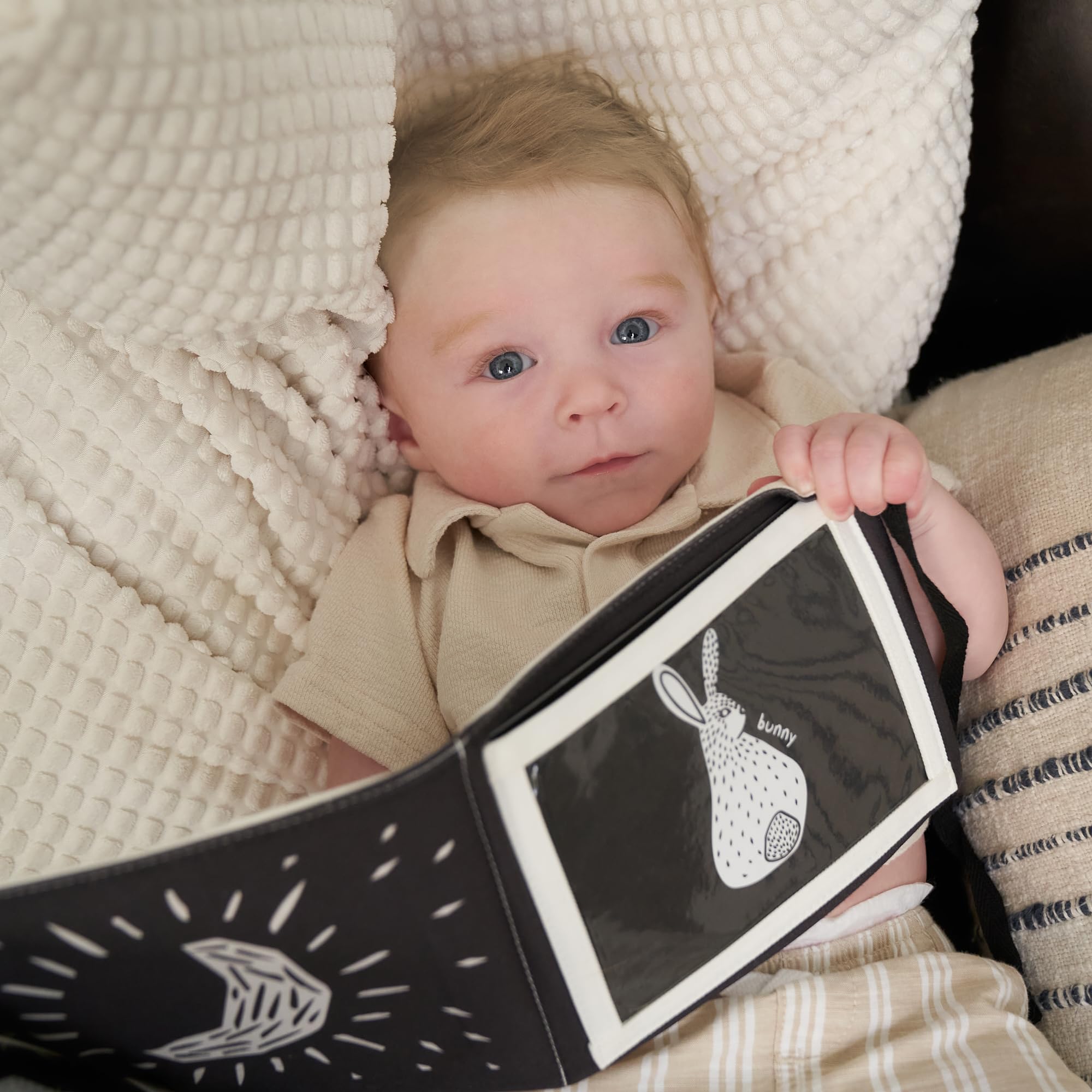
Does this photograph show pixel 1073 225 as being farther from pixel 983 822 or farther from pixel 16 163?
pixel 16 163

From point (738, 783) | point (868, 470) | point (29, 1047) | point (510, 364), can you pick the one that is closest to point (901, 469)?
point (868, 470)

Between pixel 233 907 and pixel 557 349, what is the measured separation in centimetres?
47

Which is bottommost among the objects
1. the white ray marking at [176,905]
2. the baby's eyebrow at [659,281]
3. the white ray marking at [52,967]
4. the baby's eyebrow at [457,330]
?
the white ray marking at [52,967]

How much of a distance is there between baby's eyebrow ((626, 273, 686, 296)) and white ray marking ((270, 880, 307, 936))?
1.68ft

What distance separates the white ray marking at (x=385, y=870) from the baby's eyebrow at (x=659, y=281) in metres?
0.49

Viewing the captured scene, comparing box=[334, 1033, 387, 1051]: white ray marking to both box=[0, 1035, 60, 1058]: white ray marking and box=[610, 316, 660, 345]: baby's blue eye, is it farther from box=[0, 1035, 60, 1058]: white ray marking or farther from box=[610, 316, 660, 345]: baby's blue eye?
box=[610, 316, 660, 345]: baby's blue eye

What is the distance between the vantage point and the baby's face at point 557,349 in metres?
0.78

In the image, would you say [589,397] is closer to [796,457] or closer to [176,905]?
[796,457]

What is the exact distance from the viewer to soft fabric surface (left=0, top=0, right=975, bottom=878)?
543 mm

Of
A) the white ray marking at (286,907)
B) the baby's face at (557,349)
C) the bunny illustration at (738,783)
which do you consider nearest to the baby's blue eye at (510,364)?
the baby's face at (557,349)

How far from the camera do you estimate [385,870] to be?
465 millimetres

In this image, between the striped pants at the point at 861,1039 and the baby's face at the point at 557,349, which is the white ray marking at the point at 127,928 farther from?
the baby's face at the point at 557,349

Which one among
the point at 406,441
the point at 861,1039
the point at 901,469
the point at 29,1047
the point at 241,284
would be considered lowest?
the point at 861,1039

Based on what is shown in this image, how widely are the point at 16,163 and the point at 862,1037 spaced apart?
686 mm
